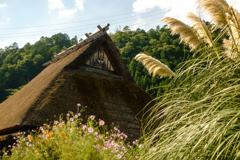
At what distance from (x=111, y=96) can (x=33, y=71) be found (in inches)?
1113

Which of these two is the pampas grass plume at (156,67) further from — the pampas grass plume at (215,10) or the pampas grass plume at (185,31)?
the pampas grass plume at (215,10)

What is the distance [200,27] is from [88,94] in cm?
373

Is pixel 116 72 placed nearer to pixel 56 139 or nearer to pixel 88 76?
pixel 88 76

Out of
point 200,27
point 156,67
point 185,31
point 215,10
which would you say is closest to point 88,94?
point 156,67

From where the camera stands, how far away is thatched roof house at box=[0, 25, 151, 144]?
4.56m

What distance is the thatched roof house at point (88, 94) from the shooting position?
15.0 ft

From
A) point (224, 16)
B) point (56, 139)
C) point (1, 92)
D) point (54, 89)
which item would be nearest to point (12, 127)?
point (54, 89)

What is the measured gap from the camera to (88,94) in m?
5.66

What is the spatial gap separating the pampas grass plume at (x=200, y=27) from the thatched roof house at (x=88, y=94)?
3.30m

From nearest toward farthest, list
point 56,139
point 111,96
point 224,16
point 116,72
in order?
point 224,16
point 56,139
point 111,96
point 116,72

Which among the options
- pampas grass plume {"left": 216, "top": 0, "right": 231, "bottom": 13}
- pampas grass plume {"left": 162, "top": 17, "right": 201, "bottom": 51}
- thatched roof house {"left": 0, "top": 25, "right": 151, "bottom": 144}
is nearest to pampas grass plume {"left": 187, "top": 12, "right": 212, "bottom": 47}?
pampas grass plume {"left": 162, "top": 17, "right": 201, "bottom": 51}

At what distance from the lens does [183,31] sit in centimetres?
258

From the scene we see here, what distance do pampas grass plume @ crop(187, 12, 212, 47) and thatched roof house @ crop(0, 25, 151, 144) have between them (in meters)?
3.30

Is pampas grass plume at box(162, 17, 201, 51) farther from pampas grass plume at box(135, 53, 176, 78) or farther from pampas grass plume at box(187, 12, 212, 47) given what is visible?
pampas grass plume at box(135, 53, 176, 78)
